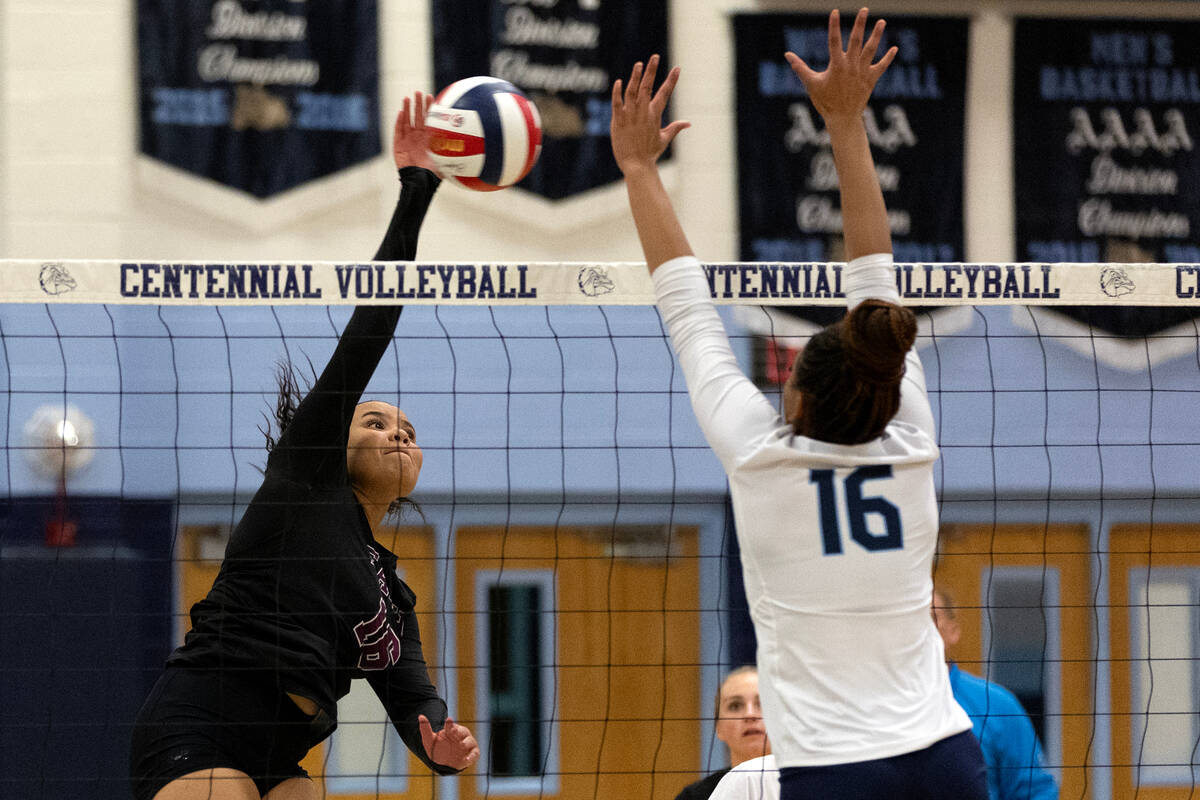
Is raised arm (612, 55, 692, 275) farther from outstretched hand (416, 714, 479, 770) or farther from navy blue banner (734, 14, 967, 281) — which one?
navy blue banner (734, 14, 967, 281)

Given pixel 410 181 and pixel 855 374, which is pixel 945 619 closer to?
pixel 410 181

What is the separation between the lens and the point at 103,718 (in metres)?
6.78

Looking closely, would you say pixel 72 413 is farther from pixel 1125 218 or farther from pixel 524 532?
pixel 1125 218

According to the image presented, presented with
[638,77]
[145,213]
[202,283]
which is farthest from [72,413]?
[638,77]

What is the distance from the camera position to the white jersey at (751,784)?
3393mm

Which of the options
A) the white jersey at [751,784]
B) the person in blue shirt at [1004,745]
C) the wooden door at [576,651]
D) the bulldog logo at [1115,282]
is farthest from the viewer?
the wooden door at [576,651]

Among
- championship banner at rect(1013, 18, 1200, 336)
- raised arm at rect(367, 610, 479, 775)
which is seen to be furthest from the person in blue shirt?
championship banner at rect(1013, 18, 1200, 336)

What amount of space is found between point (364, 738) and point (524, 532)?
1.30 meters

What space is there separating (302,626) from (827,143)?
519 centimetres

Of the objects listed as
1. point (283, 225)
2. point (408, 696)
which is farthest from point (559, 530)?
point (408, 696)

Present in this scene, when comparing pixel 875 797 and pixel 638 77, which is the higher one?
pixel 638 77

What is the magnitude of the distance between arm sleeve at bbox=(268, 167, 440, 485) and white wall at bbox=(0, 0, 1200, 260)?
3.95m

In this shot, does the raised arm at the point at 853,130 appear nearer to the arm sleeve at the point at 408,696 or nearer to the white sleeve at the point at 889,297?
the white sleeve at the point at 889,297

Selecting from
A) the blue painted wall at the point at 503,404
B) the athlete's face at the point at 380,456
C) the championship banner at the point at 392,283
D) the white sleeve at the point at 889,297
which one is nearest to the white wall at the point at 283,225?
the blue painted wall at the point at 503,404
